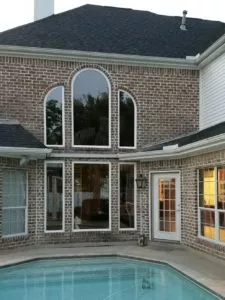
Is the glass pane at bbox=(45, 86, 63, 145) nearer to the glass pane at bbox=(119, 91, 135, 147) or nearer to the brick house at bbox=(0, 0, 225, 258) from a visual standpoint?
the brick house at bbox=(0, 0, 225, 258)

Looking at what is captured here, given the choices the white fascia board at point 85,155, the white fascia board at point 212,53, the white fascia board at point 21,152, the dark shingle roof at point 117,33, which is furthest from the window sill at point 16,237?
the white fascia board at point 212,53

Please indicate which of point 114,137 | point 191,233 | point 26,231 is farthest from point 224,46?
point 26,231

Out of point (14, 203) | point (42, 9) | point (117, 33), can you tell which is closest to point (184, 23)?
point (117, 33)

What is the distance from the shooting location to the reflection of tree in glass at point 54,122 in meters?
13.1

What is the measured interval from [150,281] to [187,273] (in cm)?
71

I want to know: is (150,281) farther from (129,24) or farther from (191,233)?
(129,24)

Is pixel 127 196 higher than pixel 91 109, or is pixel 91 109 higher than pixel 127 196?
pixel 91 109

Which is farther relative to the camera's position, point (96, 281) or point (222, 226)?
point (222, 226)

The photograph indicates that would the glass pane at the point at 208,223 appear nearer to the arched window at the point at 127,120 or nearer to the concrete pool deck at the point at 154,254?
the concrete pool deck at the point at 154,254

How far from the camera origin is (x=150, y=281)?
29.8 feet

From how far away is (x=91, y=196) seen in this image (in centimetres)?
1334

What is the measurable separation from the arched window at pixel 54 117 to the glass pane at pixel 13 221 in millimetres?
2039

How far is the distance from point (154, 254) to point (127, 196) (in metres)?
2.60

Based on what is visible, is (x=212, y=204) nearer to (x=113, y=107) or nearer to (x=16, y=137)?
(x=113, y=107)
